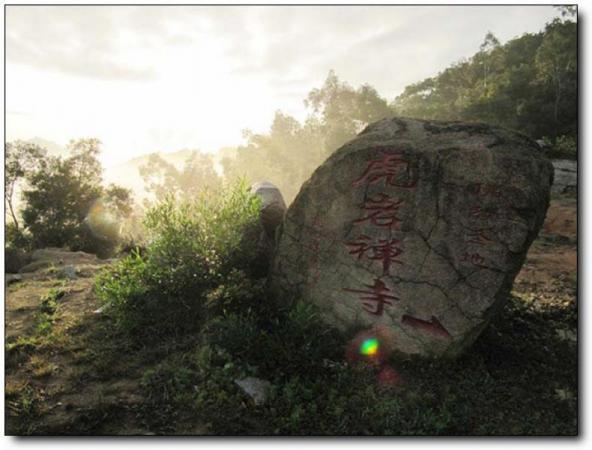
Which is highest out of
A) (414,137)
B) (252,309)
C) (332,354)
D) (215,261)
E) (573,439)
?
(414,137)

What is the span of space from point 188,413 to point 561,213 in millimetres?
15151

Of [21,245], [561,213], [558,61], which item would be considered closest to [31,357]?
[561,213]

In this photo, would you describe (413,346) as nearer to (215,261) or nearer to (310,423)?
(310,423)

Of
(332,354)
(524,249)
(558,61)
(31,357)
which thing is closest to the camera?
(524,249)

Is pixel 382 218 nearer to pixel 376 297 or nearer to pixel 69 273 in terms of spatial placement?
pixel 376 297

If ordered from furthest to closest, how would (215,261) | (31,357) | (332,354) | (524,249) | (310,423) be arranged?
(215,261) < (31,357) < (332,354) < (524,249) < (310,423)

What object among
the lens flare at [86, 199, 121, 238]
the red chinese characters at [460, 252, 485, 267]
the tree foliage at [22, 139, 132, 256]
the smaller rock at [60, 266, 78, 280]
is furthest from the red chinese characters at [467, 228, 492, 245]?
the lens flare at [86, 199, 121, 238]

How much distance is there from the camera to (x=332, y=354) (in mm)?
6215

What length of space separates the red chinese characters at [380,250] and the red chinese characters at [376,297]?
20 centimetres

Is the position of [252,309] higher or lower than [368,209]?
lower

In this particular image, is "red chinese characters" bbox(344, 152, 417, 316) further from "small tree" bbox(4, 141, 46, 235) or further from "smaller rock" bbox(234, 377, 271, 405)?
"small tree" bbox(4, 141, 46, 235)

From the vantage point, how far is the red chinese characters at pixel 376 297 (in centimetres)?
626

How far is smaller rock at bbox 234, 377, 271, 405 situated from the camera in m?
5.39

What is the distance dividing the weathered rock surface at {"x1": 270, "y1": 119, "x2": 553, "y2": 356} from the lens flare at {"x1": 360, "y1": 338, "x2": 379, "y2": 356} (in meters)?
0.20
